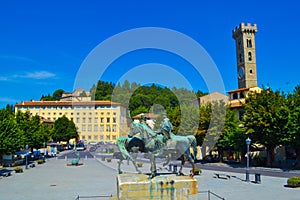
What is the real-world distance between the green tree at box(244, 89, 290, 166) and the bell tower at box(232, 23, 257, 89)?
5440cm

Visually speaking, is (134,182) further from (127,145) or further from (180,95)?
(180,95)

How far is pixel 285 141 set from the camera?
104 feet

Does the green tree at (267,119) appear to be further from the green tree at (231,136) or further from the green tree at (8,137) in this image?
the green tree at (8,137)

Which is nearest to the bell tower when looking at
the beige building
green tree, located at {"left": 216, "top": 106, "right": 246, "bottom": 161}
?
the beige building

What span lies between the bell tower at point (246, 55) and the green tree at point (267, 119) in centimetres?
5440

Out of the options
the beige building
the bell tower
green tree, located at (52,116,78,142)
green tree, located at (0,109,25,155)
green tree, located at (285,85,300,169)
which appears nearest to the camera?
green tree, located at (285,85,300,169)

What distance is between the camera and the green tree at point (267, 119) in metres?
32.2

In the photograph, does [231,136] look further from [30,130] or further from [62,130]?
[62,130]

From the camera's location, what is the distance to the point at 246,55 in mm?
91875

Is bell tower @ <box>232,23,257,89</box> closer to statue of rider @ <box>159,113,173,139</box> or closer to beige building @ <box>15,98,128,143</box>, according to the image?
beige building @ <box>15,98,128,143</box>

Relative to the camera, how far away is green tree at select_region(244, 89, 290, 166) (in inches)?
1267

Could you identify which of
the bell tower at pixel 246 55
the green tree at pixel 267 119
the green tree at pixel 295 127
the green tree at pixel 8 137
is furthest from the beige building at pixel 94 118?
the green tree at pixel 295 127

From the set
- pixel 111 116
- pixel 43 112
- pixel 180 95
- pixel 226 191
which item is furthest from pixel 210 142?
pixel 43 112

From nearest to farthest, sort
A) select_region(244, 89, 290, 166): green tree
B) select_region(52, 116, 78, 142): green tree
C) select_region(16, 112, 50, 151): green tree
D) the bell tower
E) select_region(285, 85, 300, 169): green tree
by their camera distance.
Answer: select_region(285, 85, 300, 169): green tree < select_region(244, 89, 290, 166): green tree < select_region(16, 112, 50, 151): green tree < the bell tower < select_region(52, 116, 78, 142): green tree
